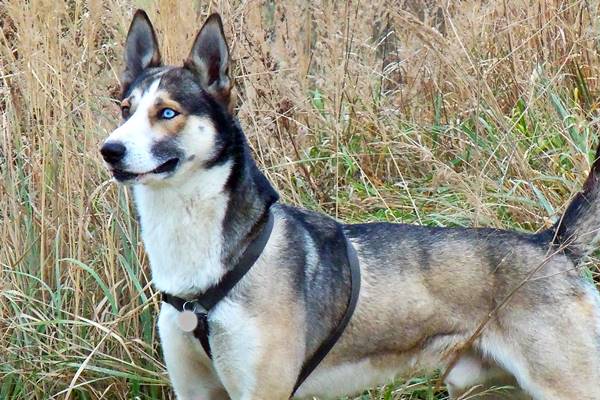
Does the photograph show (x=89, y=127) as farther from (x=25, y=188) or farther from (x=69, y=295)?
(x=69, y=295)

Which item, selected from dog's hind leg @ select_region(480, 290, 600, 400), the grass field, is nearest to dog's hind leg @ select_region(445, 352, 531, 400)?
dog's hind leg @ select_region(480, 290, 600, 400)

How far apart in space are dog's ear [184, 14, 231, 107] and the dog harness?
1.55ft

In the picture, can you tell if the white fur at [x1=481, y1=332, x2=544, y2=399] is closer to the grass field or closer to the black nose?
the grass field

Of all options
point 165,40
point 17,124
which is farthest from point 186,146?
point 17,124

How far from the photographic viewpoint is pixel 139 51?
3688mm

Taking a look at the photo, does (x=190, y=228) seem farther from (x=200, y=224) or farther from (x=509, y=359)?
(x=509, y=359)

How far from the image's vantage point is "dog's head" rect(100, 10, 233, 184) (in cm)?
312

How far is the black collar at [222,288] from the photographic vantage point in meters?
3.32

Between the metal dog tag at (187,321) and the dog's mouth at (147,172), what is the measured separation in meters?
0.49

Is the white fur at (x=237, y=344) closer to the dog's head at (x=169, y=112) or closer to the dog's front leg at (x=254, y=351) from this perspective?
the dog's front leg at (x=254, y=351)

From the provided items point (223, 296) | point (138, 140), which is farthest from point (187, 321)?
point (138, 140)

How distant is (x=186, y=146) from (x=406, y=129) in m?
2.38

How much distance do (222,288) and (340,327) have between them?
48 cm

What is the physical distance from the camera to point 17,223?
4.46 metres
